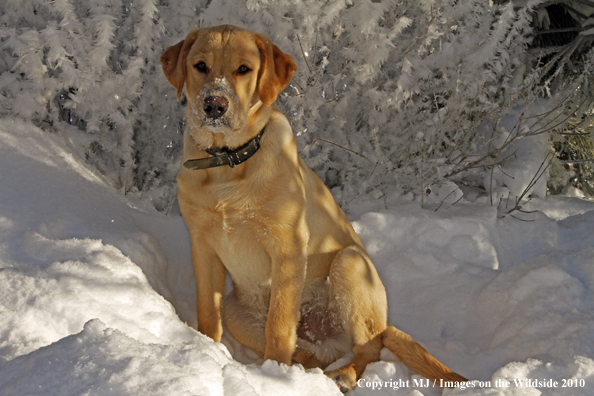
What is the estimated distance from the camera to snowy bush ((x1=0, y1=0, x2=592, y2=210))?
10.0 feet

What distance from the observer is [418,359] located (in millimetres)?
2094

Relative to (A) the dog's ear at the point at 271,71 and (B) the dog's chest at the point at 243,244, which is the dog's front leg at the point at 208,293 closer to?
(B) the dog's chest at the point at 243,244

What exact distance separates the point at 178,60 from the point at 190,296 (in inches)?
58.3

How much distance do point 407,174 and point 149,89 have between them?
245 cm

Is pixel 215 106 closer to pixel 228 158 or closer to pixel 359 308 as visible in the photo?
pixel 228 158

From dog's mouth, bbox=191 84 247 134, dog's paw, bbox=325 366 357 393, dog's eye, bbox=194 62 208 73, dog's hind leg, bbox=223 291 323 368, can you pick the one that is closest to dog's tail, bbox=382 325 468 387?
dog's paw, bbox=325 366 357 393

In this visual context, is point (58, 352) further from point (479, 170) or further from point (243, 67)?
point (479, 170)

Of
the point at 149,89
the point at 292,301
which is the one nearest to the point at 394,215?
the point at 292,301

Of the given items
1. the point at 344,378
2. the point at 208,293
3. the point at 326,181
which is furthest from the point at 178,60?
the point at 326,181

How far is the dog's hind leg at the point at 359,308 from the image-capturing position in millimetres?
2287

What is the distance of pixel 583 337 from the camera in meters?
2.04

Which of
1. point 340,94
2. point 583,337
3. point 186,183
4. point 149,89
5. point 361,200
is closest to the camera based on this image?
point 583,337

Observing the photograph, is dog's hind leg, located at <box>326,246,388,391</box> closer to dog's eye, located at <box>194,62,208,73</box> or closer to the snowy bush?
dog's eye, located at <box>194,62,208,73</box>

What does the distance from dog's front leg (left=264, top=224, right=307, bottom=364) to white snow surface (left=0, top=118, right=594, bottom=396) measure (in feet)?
0.72
